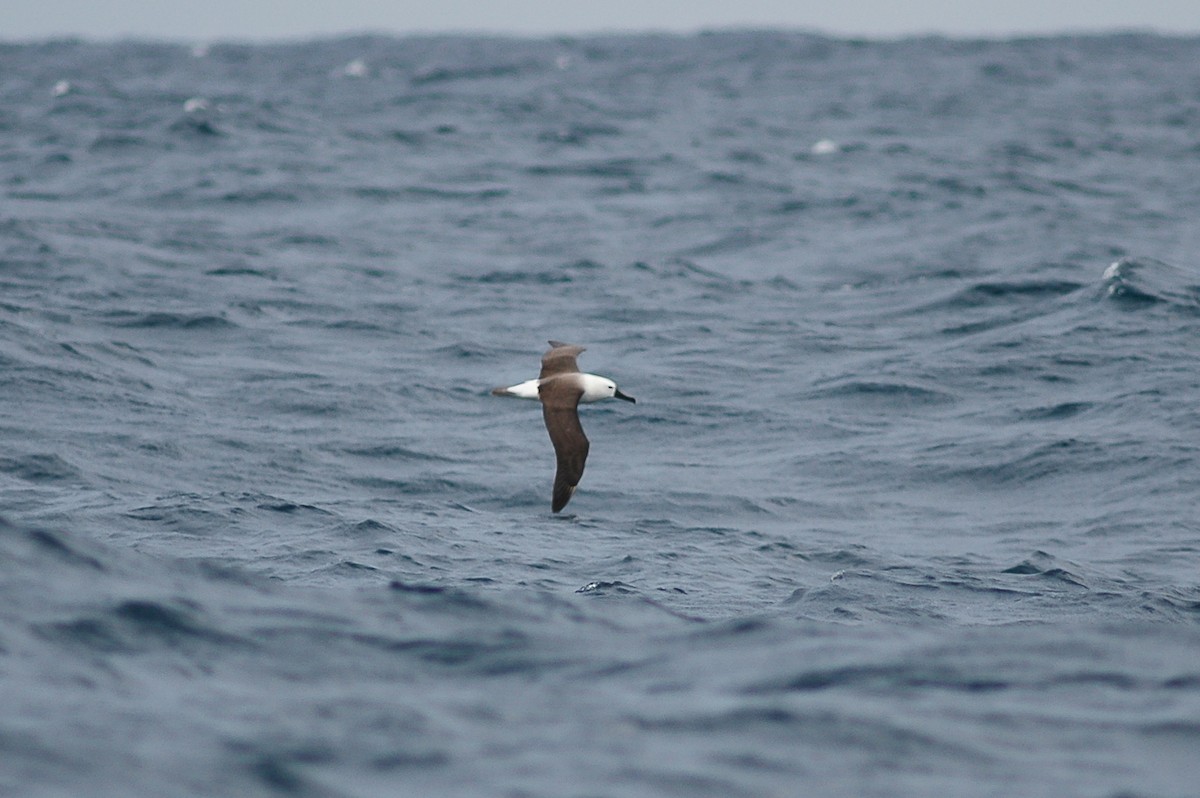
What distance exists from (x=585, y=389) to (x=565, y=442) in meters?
1.51

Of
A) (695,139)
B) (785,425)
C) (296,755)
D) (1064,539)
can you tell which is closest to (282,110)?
(695,139)

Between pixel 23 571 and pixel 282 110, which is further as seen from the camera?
pixel 282 110

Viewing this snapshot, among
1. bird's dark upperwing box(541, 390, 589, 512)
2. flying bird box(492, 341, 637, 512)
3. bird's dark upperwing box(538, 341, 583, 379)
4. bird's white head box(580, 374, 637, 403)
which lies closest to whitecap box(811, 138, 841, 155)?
flying bird box(492, 341, 637, 512)

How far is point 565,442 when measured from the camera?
45.8 feet

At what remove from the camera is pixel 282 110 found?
52438 millimetres

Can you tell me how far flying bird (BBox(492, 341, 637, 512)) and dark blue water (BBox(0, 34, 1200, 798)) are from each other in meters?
0.99

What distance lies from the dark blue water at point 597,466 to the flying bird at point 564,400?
989 mm

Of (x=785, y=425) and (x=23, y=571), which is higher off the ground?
(x=23, y=571)

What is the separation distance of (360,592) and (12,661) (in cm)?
Answer: 261

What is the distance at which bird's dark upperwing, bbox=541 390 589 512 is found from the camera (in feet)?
44.5

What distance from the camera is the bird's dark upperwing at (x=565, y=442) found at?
13.6 m

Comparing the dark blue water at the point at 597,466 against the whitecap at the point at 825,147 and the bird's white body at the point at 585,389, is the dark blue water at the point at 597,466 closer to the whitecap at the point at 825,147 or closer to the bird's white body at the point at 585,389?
the whitecap at the point at 825,147

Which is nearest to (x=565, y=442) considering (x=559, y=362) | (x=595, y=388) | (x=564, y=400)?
(x=564, y=400)

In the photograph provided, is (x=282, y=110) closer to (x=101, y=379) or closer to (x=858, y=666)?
(x=101, y=379)
